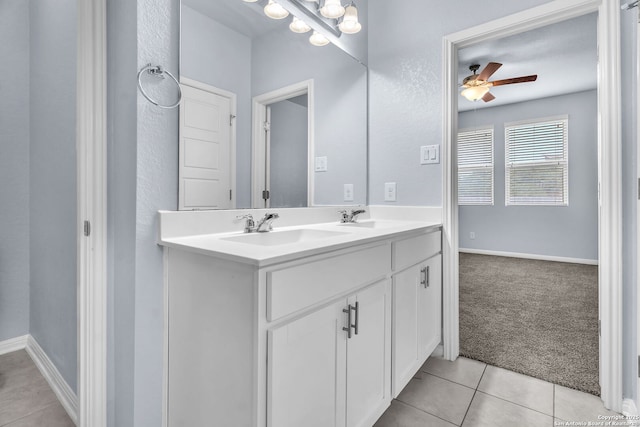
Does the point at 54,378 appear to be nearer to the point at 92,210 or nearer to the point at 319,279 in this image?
the point at 92,210

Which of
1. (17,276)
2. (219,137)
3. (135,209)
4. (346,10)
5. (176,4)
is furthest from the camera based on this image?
(17,276)

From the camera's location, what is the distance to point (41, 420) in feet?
4.72

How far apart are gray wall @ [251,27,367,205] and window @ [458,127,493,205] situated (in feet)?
13.1

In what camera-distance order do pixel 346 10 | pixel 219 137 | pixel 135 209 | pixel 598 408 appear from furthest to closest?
1. pixel 346 10
2. pixel 598 408
3. pixel 219 137
4. pixel 135 209

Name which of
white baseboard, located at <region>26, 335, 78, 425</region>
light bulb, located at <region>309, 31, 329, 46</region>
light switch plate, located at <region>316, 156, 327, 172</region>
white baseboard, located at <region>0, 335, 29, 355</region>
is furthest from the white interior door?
white baseboard, located at <region>0, 335, 29, 355</region>

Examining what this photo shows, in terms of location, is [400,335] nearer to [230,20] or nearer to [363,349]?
[363,349]

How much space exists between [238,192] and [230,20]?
2.49 ft

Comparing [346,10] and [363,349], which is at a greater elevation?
[346,10]

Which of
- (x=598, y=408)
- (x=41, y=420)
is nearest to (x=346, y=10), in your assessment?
(x=598, y=408)

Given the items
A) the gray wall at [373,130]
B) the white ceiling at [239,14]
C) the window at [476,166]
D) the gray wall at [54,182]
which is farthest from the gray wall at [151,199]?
the window at [476,166]

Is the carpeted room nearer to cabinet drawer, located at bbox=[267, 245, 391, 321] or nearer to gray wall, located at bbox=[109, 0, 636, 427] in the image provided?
gray wall, located at bbox=[109, 0, 636, 427]

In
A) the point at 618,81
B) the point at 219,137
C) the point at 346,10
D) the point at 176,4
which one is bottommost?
the point at 219,137

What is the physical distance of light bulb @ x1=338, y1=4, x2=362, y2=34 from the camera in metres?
1.91

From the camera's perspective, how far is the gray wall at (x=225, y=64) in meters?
1.25
